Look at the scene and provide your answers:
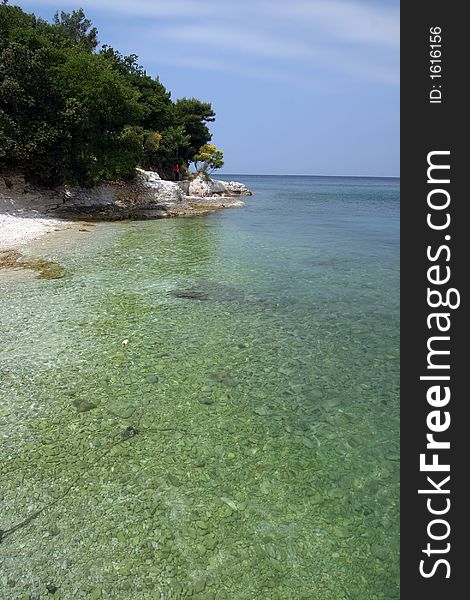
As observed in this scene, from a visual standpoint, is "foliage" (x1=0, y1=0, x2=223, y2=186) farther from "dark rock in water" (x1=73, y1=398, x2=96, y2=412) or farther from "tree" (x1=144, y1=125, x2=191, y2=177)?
"dark rock in water" (x1=73, y1=398, x2=96, y2=412)

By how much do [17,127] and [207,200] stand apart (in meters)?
21.3

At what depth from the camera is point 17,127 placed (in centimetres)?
2616

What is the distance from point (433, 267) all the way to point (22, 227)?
24.0m

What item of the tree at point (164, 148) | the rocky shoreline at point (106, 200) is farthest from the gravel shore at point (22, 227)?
the tree at point (164, 148)

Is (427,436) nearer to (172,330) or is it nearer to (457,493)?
(457,493)

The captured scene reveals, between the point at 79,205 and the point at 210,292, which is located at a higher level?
the point at 79,205

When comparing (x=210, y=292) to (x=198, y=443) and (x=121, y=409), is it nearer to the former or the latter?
(x=121, y=409)

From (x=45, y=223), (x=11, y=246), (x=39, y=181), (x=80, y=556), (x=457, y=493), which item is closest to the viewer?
Result: (x=457, y=493)

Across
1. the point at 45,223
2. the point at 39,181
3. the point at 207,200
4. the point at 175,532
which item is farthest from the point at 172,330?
the point at 207,200

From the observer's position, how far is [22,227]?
23922 mm

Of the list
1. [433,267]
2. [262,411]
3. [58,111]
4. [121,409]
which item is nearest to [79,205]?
[58,111]

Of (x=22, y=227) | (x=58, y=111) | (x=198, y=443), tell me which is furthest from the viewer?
(x=58, y=111)

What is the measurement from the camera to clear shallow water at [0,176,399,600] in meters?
4.29

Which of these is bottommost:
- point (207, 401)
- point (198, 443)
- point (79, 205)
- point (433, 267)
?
point (198, 443)
